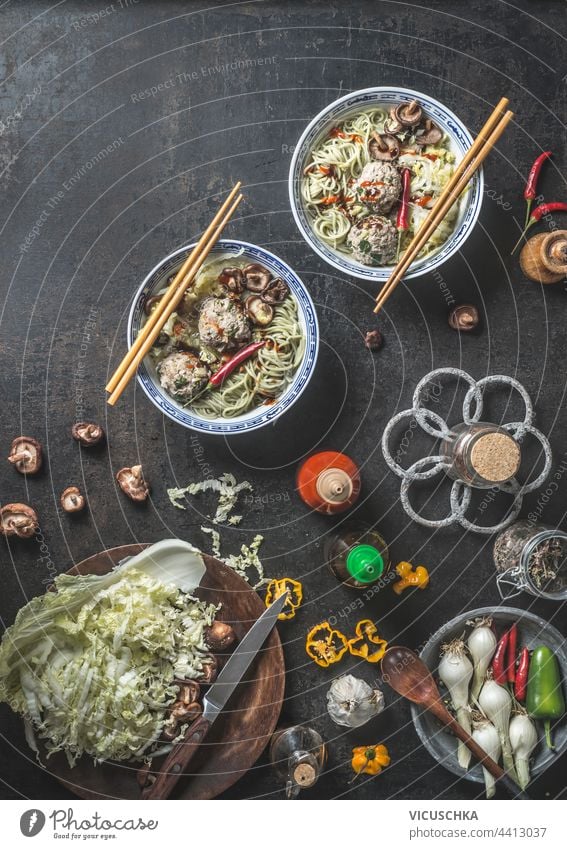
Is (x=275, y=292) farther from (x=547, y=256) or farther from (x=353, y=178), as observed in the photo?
(x=547, y=256)

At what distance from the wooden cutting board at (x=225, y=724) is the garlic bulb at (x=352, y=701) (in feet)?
1.04

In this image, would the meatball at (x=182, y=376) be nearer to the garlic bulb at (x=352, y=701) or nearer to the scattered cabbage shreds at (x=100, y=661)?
the scattered cabbage shreds at (x=100, y=661)

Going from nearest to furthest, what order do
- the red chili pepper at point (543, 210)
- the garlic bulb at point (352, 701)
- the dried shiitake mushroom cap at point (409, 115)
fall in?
1. the dried shiitake mushroom cap at point (409, 115)
2. the garlic bulb at point (352, 701)
3. the red chili pepper at point (543, 210)

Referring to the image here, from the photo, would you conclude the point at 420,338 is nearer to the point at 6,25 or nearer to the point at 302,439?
the point at 302,439

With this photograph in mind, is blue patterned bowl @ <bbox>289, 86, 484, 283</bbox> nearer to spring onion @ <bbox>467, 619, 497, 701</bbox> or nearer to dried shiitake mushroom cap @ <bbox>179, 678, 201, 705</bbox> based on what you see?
spring onion @ <bbox>467, 619, 497, 701</bbox>

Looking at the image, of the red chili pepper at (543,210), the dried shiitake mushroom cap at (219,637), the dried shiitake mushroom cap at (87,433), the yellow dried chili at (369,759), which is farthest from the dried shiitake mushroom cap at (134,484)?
the red chili pepper at (543,210)

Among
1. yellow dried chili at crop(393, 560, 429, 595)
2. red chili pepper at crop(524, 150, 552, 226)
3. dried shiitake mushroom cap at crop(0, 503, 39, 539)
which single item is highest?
red chili pepper at crop(524, 150, 552, 226)

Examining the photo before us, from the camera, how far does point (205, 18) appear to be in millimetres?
4332

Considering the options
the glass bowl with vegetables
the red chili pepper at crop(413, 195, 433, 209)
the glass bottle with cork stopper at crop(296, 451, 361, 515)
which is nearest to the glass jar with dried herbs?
the glass bowl with vegetables

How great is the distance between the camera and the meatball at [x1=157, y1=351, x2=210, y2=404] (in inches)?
155

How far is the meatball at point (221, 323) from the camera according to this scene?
12.9 ft

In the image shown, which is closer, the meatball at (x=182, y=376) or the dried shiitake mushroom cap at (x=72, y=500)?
the meatball at (x=182, y=376)

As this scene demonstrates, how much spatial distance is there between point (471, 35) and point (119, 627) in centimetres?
392

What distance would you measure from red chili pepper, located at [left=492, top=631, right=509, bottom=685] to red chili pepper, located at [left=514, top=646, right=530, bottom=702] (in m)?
0.08
